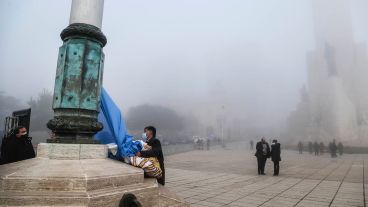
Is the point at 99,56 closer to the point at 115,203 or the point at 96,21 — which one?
the point at 96,21

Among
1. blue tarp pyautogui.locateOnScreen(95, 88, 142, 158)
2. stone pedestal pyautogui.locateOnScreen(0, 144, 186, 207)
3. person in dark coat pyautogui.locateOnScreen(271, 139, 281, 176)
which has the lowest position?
person in dark coat pyautogui.locateOnScreen(271, 139, 281, 176)

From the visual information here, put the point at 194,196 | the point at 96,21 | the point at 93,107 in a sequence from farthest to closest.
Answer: the point at 194,196, the point at 96,21, the point at 93,107

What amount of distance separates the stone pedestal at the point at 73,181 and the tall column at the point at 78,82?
7.1 inches

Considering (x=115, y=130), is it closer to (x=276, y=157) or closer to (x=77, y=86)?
(x=77, y=86)

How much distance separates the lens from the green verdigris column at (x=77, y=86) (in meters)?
3.20

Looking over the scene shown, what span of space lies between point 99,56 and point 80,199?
1.91 metres

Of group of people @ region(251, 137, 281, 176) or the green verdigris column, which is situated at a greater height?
the green verdigris column

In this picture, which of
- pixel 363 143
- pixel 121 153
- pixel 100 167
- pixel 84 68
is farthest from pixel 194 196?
pixel 363 143

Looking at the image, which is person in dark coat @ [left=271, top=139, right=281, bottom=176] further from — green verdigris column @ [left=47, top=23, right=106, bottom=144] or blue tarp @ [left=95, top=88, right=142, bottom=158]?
green verdigris column @ [left=47, top=23, right=106, bottom=144]

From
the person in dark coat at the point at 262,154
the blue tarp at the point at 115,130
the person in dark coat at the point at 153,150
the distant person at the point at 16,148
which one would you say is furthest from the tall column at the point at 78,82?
the person in dark coat at the point at 262,154

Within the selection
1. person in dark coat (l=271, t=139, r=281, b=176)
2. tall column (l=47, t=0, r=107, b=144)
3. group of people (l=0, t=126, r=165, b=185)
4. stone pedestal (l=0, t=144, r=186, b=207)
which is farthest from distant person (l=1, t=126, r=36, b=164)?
person in dark coat (l=271, t=139, r=281, b=176)

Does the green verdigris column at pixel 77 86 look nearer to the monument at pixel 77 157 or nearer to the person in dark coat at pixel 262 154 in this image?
the monument at pixel 77 157

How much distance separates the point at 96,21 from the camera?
3691 mm

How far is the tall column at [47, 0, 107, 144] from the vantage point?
320 cm
